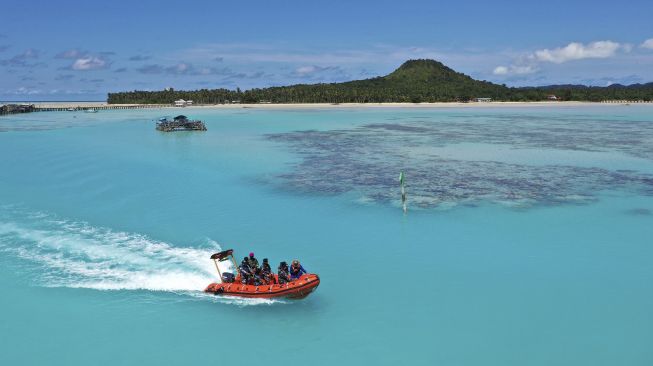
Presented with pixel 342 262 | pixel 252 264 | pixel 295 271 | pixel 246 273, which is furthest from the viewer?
pixel 342 262

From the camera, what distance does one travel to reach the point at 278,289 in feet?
53.4

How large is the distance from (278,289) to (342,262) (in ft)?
15.4

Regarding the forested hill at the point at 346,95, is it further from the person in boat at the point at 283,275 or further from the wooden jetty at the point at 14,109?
the person in boat at the point at 283,275

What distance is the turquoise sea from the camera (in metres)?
14.4

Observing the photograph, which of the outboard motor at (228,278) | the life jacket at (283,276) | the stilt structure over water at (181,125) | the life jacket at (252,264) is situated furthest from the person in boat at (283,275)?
the stilt structure over water at (181,125)

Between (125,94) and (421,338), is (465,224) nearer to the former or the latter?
(421,338)

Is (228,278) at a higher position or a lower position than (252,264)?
lower

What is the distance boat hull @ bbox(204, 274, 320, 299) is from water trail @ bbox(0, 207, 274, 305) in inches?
12.7

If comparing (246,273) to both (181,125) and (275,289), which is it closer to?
(275,289)

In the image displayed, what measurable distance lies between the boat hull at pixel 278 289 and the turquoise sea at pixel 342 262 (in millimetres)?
377

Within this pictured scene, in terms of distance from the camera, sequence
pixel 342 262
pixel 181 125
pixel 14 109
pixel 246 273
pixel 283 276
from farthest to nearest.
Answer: pixel 14 109 < pixel 181 125 < pixel 342 262 < pixel 246 273 < pixel 283 276

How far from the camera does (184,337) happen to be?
14.9 meters

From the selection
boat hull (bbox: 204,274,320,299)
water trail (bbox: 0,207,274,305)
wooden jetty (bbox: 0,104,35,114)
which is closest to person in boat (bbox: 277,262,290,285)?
boat hull (bbox: 204,274,320,299)

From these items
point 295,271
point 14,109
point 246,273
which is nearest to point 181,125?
point 246,273
